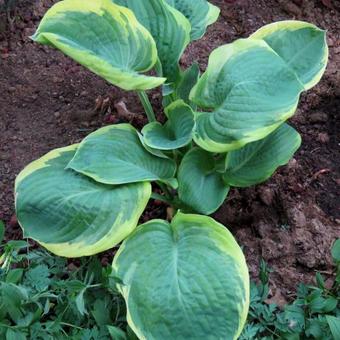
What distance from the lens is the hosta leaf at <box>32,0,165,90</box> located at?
1.24 meters

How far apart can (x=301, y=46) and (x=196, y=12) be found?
0.93ft

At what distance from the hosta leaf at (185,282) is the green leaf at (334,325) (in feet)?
0.58

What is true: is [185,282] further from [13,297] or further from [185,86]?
[185,86]

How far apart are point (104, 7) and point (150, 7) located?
13 cm

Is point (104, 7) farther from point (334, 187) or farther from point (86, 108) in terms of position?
point (334, 187)

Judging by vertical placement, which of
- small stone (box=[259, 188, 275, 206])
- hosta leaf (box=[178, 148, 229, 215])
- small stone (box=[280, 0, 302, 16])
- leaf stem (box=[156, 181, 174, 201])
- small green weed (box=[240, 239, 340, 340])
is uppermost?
small stone (box=[280, 0, 302, 16])

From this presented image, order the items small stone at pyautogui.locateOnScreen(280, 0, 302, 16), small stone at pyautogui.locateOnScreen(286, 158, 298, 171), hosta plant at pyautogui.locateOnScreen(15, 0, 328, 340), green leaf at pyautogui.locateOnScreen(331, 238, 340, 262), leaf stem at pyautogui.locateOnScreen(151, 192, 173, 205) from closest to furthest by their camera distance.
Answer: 1. hosta plant at pyautogui.locateOnScreen(15, 0, 328, 340)
2. green leaf at pyautogui.locateOnScreen(331, 238, 340, 262)
3. leaf stem at pyautogui.locateOnScreen(151, 192, 173, 205)
4. small stone at pyautogui.locateOnScreen(286, 158, 298, 171)
5. small stone at pyautogui.locateOnScreen(280, 0, 302, 16)

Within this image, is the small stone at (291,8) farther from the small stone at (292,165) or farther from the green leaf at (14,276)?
the green leaf at (14,276)

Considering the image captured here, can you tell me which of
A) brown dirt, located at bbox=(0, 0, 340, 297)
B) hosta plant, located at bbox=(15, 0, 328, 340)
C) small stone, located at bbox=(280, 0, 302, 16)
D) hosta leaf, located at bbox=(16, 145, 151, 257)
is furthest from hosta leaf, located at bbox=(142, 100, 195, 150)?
small stone, located at bbox=(280, 0, 302, 16)

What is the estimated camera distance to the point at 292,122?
5.64ft

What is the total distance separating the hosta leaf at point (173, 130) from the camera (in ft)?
4.41

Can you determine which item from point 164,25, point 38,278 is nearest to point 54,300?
point 38,278

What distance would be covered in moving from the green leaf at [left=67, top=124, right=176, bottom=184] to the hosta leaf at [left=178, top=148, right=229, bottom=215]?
0.12 ft

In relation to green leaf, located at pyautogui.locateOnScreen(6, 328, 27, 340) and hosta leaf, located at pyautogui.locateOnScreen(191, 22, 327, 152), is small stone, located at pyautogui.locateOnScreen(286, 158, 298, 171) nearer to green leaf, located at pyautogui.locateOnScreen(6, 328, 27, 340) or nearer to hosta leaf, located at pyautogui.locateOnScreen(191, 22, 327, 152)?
hosta leaf, located at pyautogui.locateOnScreen(191, 22, 327, 152)
